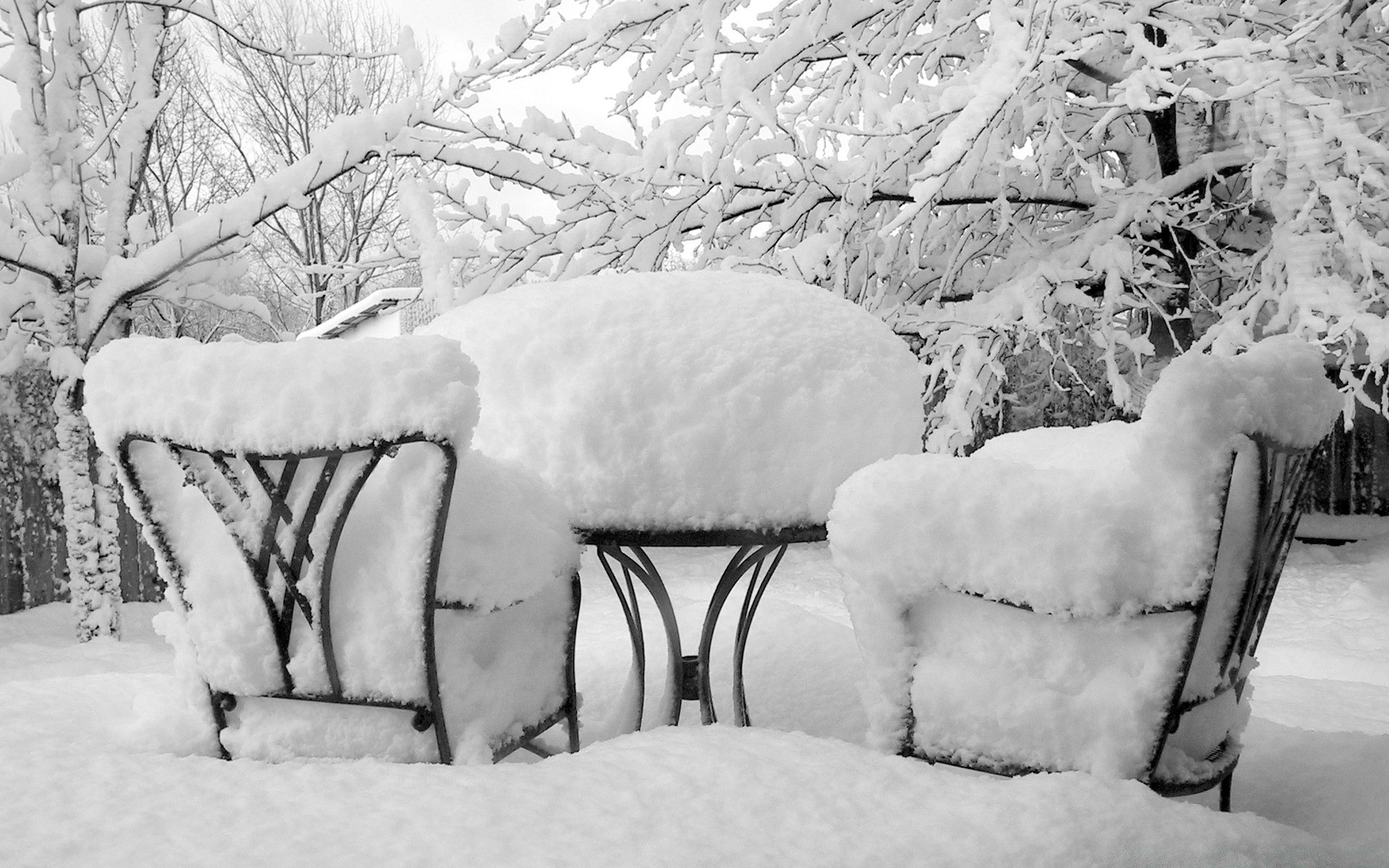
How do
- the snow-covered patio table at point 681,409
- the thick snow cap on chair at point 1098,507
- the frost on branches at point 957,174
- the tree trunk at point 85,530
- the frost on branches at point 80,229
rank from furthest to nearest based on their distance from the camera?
the tree trunk at point 85,530
the frost on branches at point 80,229
the frost on branches at point 957,174
the snow-covered patio table at point 681,409
the thick snow cap on chair at point 1098,507

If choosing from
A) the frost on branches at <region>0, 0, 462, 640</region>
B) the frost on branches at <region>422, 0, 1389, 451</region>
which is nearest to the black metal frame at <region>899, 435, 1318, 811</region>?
the frost on branches at <region>422, 0, 1389, 451</region>

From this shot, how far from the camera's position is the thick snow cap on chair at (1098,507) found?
4.24 ft

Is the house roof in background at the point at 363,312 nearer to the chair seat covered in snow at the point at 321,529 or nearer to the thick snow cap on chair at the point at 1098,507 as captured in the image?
the chair seat covered in snow at the point at 321,529

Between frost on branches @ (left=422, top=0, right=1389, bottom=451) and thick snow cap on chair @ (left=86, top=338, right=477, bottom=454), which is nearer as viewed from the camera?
thick snow cap on chair @ (left=86, top=338, right=477, bottom=454)

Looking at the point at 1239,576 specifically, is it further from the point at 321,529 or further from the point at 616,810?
the point at 321,529

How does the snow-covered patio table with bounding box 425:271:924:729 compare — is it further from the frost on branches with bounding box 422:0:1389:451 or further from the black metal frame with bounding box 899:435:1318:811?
the frost on branches with bounding box 422:0:1389:451

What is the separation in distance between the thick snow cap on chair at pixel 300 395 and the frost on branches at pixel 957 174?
229 centimetres

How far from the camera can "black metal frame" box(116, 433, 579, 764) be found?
1.34 metres

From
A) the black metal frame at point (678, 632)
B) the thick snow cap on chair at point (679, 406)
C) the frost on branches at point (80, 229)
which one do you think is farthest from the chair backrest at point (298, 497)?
the frost on branches at point (80, 229)

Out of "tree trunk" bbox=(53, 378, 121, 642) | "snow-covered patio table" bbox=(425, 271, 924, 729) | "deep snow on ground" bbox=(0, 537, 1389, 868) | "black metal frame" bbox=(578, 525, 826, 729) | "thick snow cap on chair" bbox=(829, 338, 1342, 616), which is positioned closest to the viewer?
"deep snow on ground" bbox=(0, 537, 1389, 868)

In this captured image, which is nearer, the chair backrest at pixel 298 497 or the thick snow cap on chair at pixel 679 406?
the chair backrest at pixel 298 497

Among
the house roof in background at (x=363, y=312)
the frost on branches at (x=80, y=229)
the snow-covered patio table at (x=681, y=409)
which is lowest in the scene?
the snow-covered patio table at (x=681, y=409)

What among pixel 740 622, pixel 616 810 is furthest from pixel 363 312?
pixel 616 810

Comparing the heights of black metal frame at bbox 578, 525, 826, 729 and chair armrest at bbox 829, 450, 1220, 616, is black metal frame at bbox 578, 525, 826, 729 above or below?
below
